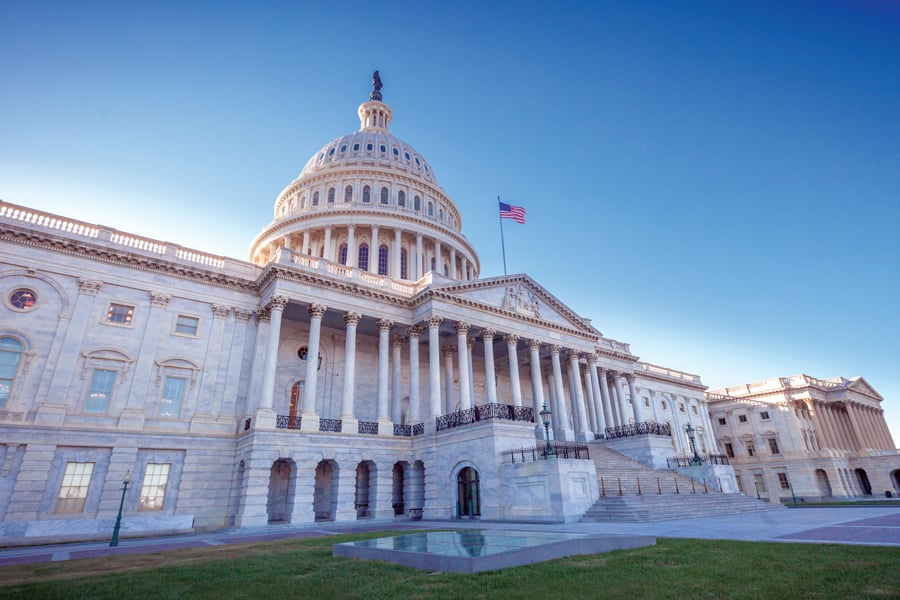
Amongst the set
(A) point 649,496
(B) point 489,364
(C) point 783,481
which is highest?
(B) point 489,364

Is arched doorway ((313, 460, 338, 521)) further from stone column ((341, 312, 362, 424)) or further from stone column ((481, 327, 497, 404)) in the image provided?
stone column ((481, 327, 497, 404))

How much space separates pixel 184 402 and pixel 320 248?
2616 cm

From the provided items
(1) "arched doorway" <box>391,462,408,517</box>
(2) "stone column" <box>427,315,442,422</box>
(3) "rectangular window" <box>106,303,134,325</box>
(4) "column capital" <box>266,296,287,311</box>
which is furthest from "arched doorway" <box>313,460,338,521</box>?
(3) "rectangular window" <box>106,303,134,325</box>

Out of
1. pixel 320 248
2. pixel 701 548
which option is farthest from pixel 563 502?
pixel 320 248

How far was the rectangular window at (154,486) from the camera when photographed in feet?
79.9

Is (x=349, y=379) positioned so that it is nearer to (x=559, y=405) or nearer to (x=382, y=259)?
(x=559, y=405)

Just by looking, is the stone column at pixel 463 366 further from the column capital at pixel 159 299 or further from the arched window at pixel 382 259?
the arched window at pixel 382 259

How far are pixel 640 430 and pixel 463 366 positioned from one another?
1465 centimetres

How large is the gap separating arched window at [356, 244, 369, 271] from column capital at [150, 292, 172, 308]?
2301cm

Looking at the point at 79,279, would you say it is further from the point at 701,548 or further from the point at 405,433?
the point at 701,548

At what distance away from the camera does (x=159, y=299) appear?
91.4 feet

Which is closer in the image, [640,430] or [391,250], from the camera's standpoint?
[640,430]

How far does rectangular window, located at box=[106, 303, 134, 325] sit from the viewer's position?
87.0 feet

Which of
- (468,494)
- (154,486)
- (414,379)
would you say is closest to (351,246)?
(414,379)
